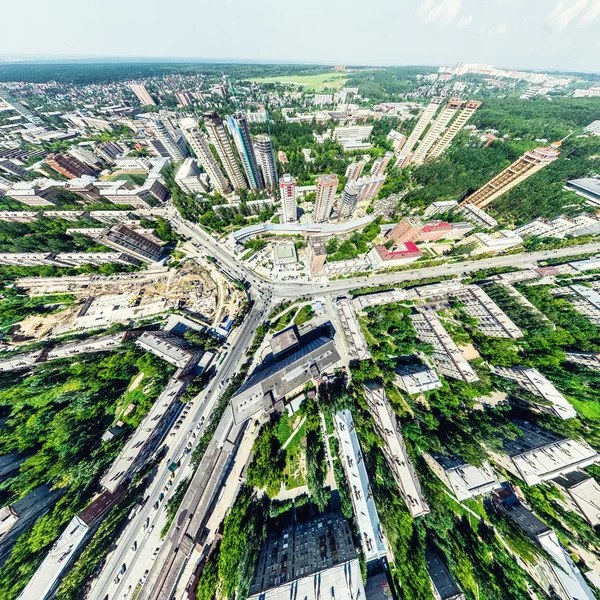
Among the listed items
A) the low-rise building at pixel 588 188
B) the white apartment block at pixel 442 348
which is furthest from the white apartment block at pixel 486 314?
the low-rise building at pixel 588 188

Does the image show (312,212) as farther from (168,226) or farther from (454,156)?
(454,156)

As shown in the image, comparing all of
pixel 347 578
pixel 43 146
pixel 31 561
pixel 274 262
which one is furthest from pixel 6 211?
pixel 347 578

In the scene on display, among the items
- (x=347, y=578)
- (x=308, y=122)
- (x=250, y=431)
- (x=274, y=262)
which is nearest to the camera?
(x=347, y=578)

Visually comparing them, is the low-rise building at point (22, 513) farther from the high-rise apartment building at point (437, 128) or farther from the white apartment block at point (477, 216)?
the high-rise apartment building at point (437, 128)

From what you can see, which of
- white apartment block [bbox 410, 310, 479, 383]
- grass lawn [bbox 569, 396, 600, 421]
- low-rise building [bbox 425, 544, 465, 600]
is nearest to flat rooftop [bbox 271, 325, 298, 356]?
white apartment block [bbox 410, 310, 479, 383]

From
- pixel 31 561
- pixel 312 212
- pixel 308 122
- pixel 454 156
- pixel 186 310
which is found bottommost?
pixel 31 561

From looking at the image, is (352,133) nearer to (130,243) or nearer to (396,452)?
(130,243)

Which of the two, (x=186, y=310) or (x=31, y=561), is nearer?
(x=31, y=561)
